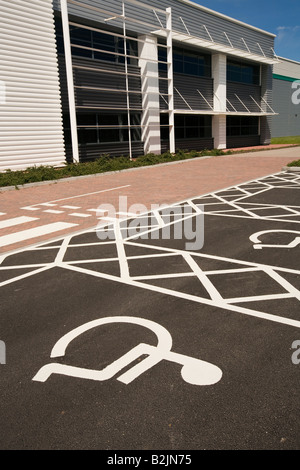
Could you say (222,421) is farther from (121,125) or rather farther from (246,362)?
(121,125)

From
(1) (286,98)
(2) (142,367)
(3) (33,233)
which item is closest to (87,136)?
(3) (33,233)

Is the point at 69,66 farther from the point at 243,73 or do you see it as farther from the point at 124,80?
the point at 243,73

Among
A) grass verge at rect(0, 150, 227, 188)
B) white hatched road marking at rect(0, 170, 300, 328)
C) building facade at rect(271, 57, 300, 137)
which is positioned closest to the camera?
white hatched road marking at rect(0, 170, 300, 328)

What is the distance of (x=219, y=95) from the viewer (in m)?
33.9

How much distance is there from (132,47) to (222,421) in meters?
27.7

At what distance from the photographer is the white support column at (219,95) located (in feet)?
109

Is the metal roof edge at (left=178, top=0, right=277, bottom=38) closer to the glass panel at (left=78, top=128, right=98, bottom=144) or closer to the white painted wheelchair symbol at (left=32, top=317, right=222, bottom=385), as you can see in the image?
the glass panel at (left=78, top=128, right=98, bottom=144)

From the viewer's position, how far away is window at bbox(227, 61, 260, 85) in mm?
36188

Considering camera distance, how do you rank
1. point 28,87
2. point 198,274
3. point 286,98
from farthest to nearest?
point 286,98
point 28,87
point 198,274

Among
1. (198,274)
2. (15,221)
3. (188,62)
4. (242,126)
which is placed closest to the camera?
(198,274)

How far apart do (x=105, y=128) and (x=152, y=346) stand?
22.7 m

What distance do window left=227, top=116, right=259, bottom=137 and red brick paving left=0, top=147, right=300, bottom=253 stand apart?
659 inches

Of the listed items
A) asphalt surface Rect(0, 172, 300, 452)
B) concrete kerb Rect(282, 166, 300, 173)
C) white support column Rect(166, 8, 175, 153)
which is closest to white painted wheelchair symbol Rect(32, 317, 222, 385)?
asphalt surface Rect(0, 172, 300, 452)

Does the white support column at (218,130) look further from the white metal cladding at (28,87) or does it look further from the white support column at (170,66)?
the white metal cladding at (28,87)
